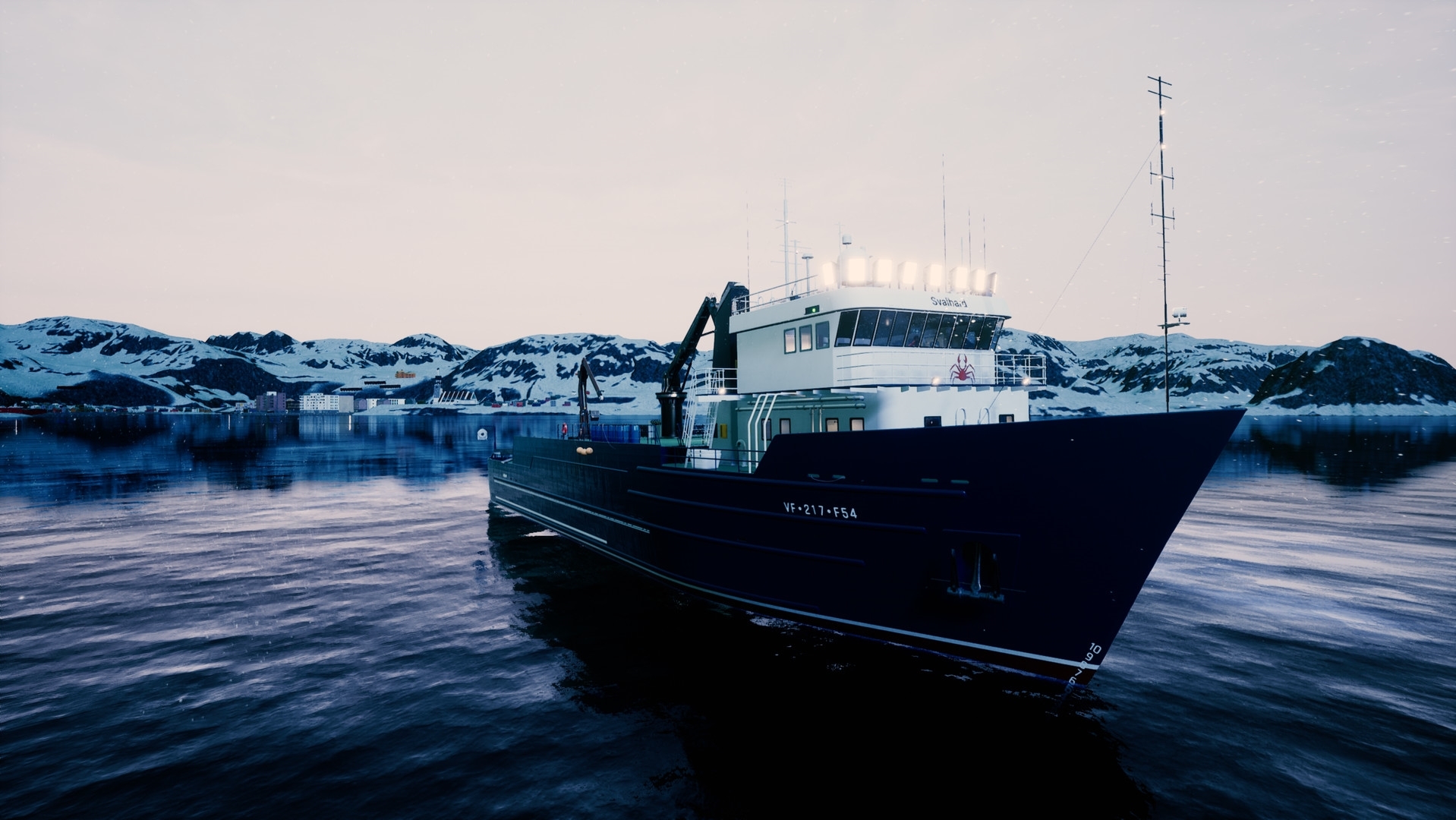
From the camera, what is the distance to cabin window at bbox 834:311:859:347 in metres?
14.1

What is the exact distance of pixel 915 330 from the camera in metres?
14.6

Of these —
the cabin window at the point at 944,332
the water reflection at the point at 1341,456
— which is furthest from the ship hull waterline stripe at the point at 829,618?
the water reflection at the point at 1341,456

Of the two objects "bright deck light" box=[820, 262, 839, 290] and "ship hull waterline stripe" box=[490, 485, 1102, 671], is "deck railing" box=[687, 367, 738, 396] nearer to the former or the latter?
"bright deck light" box=[820, 262, 839, 290]

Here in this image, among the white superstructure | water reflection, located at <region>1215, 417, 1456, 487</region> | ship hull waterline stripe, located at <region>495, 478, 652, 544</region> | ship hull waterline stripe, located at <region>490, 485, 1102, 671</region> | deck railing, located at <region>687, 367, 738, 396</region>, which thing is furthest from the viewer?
water reflection, located at <region>1215, 417, 1456, 487</region>

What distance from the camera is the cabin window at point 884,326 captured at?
560 inches

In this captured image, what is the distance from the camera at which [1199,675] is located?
37.3 ft

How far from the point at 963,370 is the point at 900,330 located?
1.83 metres

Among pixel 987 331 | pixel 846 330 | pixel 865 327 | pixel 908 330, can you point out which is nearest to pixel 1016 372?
pixel 987 331

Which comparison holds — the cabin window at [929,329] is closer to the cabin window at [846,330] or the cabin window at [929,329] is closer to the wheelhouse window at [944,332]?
the wheelhouse window at [944,332]

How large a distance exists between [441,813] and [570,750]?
188 centimetres

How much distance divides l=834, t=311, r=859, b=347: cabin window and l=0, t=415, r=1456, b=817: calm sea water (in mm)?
6408

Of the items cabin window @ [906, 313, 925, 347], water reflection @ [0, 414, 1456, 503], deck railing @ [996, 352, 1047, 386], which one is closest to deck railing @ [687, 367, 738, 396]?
cabin window @ [906, 313, 925, 347]

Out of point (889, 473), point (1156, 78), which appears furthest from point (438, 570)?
point (1156, 78)

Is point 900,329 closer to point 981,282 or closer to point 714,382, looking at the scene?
point 981,282
